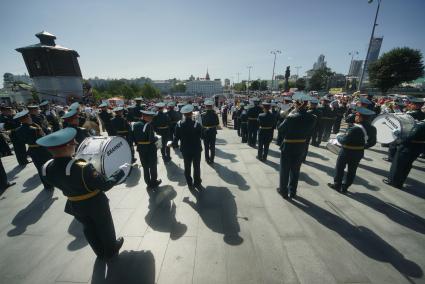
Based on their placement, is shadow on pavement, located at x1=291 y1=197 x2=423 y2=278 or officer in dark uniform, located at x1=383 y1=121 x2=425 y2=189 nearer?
shadow on pavement, located at x1=291 y1=197 x2=423 y2=278

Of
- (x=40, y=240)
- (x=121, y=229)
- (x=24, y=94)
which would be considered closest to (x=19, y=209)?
(x=40, y=240)

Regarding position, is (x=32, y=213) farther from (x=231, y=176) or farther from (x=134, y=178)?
(x=231, y=176)

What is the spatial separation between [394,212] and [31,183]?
9571 mm

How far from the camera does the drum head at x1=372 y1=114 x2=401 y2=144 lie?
5.31 metres

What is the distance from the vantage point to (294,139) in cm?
441

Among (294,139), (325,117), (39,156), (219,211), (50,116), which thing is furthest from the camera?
(50,116)

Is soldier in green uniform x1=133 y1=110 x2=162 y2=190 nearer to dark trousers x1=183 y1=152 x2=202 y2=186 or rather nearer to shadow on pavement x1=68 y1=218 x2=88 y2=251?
dark trousers x1=183 y1=152 x2=202 y2=186

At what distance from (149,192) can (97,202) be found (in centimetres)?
240

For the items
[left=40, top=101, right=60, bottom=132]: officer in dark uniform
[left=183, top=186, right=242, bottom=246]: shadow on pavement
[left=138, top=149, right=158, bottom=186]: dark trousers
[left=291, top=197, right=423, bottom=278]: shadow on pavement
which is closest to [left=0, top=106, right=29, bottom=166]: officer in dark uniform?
[left=40, top=101, right=60, bottom=132]: officer in dark uniform

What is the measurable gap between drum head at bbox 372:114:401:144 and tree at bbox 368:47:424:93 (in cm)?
4554

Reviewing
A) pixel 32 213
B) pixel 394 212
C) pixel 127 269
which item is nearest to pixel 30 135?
pixel 32 213

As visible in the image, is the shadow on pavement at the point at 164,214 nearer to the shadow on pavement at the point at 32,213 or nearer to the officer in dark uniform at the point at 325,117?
the shadow on pavement at the point at 32,213

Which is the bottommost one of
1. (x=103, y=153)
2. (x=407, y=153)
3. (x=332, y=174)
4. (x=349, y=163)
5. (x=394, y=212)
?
(x=332, y=174)

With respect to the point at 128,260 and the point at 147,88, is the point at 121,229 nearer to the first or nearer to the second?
the point at 128,260
